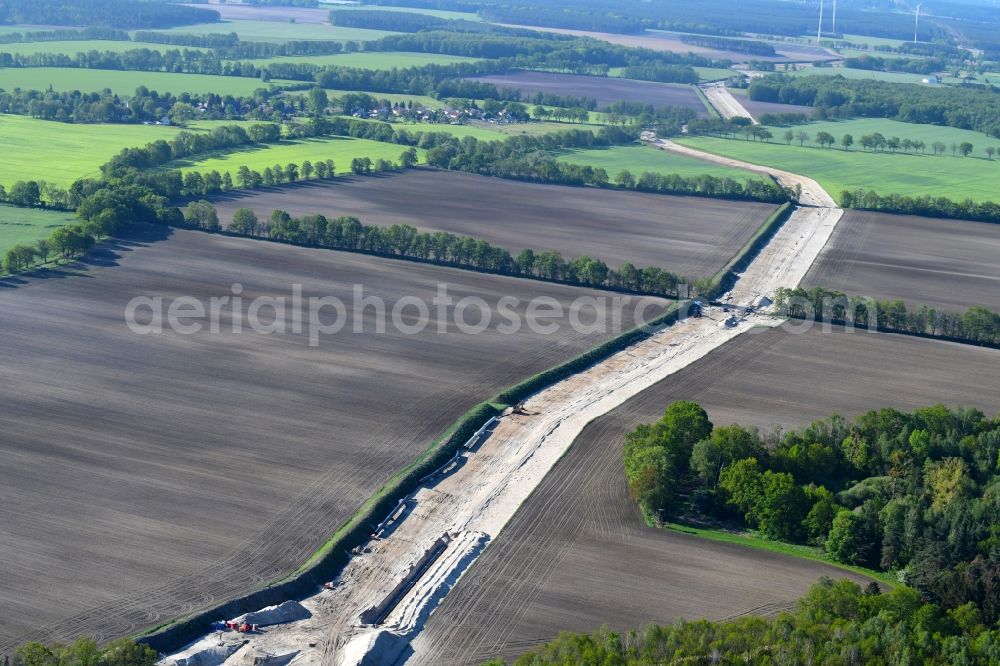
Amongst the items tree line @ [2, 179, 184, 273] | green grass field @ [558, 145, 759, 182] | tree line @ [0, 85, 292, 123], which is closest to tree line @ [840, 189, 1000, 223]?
green grass field @ [558, 145, 759, 182]

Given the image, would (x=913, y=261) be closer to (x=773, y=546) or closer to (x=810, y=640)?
(x=773, y=546)

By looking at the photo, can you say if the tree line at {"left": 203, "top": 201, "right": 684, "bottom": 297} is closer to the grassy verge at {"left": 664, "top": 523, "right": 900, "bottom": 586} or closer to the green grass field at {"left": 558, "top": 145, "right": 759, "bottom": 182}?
the grassy verge at {"left": 664, "top": 523, "right": 900, "bottom": 586}

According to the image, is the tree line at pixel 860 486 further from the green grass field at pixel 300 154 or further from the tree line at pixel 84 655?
the green grass field at pixel 300 154

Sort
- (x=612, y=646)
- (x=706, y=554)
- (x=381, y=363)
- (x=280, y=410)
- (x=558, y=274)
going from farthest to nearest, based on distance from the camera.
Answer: (x=558, y=274) < (x=381, y=363) < (x=280, y=410) < (x=706, y=554) < (x=612, y=646)

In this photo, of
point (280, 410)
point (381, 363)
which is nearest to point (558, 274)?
point (381, 363)

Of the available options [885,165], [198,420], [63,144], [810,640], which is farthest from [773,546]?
[63,144]

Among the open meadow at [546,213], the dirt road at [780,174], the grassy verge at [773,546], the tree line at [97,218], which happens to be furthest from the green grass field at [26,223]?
the dirt road at [780,174]

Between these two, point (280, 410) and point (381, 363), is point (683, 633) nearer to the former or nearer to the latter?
point (280, 410)
